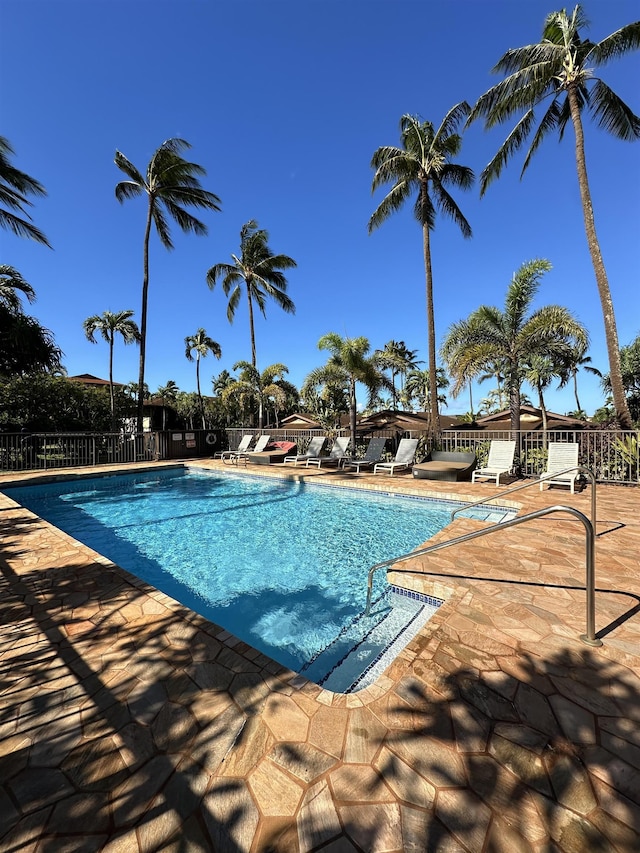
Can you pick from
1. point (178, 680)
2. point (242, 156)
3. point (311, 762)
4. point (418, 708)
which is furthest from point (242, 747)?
point (242, 156)

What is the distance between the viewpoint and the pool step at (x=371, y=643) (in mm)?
2750

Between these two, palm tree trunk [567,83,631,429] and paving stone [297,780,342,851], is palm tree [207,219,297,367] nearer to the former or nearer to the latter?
palm tree trunk [567,83,631,429]

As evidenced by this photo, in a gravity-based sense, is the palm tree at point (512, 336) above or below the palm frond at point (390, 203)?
below

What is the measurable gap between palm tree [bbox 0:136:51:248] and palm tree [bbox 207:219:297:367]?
30.5ft

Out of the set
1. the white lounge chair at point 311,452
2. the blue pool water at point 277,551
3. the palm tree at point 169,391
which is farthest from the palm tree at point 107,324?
the palm tree at point 169,391

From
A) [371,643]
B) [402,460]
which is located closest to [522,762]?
[371,643]

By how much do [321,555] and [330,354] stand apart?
1127cm

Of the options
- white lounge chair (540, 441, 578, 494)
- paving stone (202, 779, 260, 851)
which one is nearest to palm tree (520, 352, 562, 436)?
white lounge chair (540, 441, 578, 494)

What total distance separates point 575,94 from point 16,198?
1861cm

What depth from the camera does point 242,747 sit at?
5.64 ft

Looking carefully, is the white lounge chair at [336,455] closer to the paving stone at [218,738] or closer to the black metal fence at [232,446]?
the black metal fence at [232,446]

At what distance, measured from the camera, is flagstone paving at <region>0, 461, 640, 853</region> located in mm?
1358

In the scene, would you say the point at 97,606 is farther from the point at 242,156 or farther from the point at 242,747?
the point at 242,156

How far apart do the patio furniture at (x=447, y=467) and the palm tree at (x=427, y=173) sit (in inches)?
76.6
